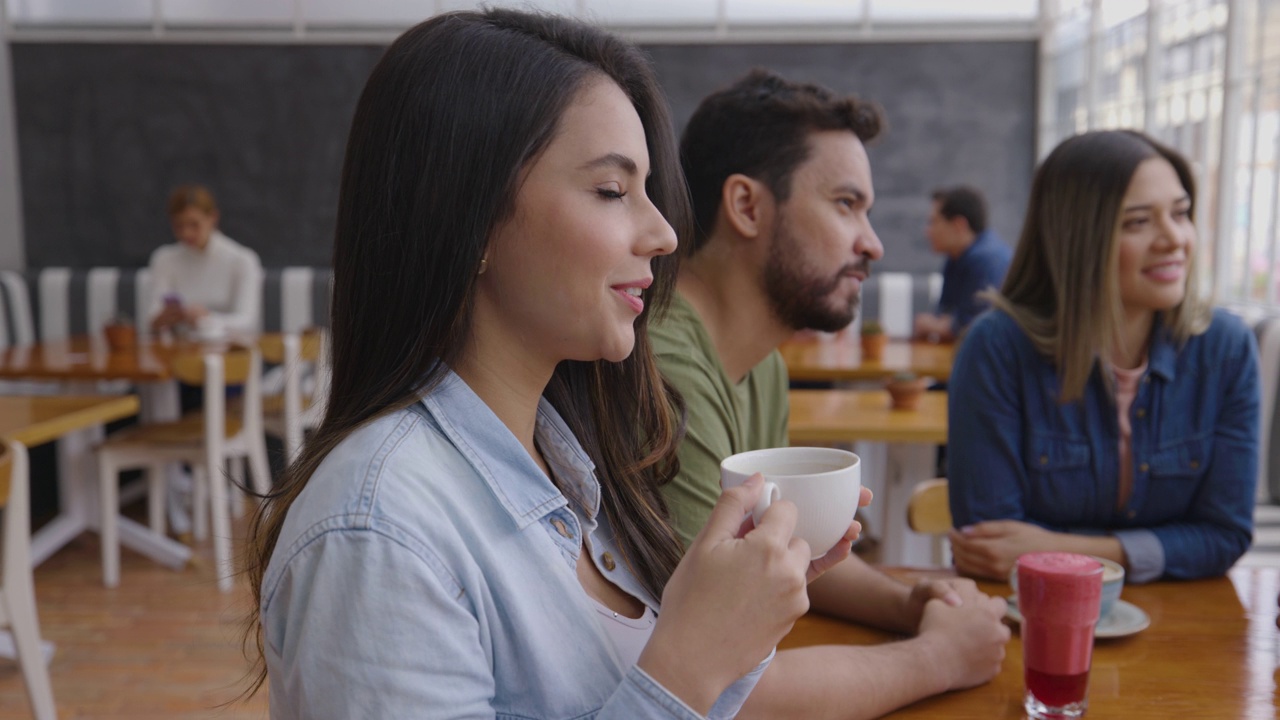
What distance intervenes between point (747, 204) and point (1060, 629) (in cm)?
97

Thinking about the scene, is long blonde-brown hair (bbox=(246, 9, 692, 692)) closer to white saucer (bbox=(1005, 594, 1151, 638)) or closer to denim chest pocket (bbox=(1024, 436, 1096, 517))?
white saucer (bbox=(1005, 594, 1151, 638))

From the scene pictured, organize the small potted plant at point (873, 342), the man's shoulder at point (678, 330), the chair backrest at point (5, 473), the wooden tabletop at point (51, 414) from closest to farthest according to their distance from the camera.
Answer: the man's shoulder at point (678, 330) < the chair backrest at point (5, 473) < the wooden tabletop at point (51, 414) < the small potted plant at point (873, 342)

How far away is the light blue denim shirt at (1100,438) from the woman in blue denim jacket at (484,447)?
104 cm

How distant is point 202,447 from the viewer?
448cm

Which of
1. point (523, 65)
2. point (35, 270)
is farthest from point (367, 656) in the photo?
point (35, 270)

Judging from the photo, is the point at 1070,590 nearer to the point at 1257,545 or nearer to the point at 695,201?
the point at 695,201

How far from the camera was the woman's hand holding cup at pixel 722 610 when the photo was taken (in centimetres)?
80

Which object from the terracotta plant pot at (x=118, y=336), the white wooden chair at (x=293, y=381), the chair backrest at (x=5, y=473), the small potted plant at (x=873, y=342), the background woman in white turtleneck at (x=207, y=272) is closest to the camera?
the chair backrest at (x=5, y=473)

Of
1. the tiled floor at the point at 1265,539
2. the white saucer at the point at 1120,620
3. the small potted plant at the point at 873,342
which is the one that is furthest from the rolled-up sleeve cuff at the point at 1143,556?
the small potted plant at the point at 873,342

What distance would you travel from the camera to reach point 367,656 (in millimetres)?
740

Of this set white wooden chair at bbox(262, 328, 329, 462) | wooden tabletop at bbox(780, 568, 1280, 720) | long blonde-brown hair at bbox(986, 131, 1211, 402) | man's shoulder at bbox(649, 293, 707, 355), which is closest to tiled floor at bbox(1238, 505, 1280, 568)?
long blonde-brown hair at bbox(986, 131, 1211, 402)

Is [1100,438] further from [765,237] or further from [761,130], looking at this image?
[761,130]

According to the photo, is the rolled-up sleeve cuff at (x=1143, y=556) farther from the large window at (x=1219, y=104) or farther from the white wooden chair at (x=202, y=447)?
the white wooden chair at (x=202, y=447)

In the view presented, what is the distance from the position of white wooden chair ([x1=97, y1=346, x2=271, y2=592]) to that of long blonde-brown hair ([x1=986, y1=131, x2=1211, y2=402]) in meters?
3.24
